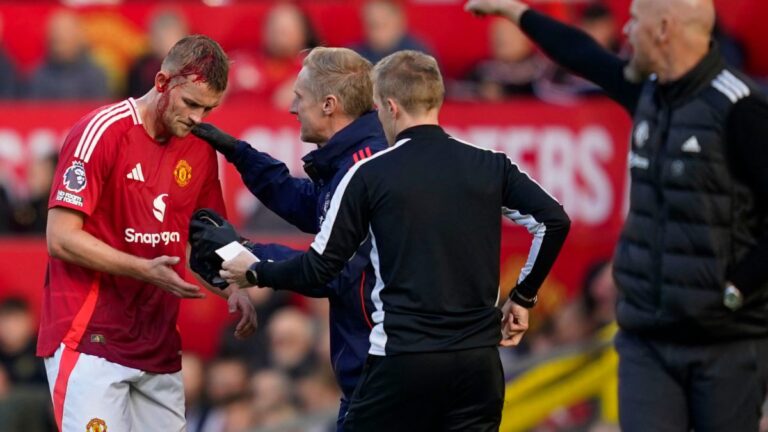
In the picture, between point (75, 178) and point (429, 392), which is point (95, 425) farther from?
point (429, 392)

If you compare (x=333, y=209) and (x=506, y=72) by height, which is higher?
(x=333, y=209)

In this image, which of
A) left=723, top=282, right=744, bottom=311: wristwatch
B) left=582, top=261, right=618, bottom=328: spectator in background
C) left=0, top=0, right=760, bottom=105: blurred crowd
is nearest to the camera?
left=723, top=282, right=744, bottom=311: wristwatch

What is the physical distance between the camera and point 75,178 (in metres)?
5.51

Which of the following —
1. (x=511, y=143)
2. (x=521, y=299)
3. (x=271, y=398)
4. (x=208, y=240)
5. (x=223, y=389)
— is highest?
(x=208, y=240)

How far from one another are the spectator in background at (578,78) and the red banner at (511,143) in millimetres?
213

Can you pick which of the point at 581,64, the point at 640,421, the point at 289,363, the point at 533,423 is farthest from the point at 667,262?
the point at 289,363

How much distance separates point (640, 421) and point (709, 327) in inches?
18.1

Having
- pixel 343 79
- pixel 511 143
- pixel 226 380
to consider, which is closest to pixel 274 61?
pixel 511 143

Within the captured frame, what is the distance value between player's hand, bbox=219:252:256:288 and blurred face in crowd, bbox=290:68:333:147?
25.3 inches

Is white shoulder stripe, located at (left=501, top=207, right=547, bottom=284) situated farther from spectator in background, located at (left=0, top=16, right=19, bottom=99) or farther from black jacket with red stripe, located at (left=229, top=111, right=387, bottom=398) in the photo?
A: spectator in background, located at (left=0, top=16, right=19, bottom=99)

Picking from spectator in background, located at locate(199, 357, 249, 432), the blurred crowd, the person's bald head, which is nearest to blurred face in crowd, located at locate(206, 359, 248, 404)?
spectator in background, located at locate(199, 357, 249, 432)

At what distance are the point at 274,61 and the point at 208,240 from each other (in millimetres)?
5454

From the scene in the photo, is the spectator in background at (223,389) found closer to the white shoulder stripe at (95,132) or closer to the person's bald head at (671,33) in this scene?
the white shoulder stripe at (95,132)

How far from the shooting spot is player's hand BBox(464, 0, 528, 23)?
6.14 metres
